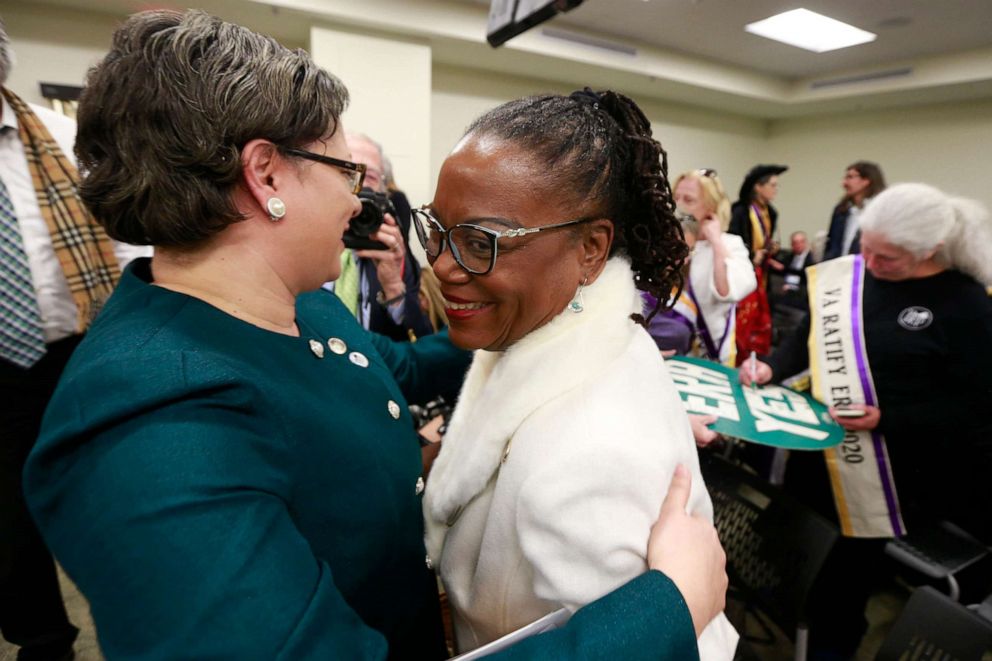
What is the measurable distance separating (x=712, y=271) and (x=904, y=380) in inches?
42.0

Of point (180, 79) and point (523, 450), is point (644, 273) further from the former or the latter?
point (180, 79)

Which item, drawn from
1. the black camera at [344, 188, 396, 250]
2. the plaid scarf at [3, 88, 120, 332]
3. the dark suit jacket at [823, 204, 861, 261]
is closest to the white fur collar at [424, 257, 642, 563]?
the black camera at [344, 188, 396, 250]

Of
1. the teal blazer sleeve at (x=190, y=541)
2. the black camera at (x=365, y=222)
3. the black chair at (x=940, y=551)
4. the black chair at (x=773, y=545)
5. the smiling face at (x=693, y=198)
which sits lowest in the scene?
the black chair at (x=940, y=551)

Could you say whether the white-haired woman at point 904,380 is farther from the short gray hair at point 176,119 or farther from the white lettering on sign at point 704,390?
the short gray hair at point 176,119

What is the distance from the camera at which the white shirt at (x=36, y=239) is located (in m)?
1.44

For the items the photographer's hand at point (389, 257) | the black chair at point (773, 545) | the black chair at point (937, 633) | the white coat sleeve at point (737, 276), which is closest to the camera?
the black chair at point (937, 633)

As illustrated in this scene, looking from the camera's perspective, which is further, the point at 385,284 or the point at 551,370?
the point at 385,284

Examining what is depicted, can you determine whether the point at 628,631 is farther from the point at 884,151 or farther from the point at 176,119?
the point at 884,151

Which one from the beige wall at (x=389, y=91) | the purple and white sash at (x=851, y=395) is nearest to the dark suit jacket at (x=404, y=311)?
the purple and white sash at (x=851, y=395)

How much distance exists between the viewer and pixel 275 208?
71 cm

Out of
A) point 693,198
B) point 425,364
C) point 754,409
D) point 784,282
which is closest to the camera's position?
point 425,364

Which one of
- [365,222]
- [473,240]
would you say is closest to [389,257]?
[365,222]

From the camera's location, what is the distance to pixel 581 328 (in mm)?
777

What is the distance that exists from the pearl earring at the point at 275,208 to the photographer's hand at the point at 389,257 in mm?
844
